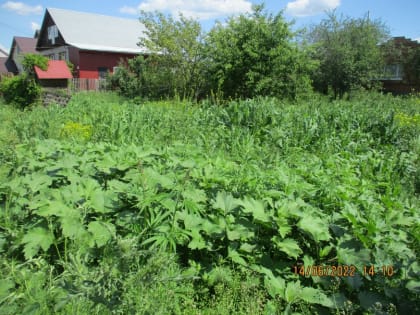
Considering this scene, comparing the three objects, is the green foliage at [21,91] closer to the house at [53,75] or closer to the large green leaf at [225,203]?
the house at [53,75]

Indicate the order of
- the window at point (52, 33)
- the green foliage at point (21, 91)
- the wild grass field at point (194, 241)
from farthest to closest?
the window at point (52, 33) → the green foliage at point (21, 91) → the wild grass field at point (194, 241)

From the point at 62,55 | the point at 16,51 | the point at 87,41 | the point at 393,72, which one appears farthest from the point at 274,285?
the point at 16,51

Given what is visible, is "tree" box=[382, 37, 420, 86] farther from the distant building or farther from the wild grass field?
the distant building

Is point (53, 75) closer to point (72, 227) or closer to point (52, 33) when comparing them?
point (52, 33)

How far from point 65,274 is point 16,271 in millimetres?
323

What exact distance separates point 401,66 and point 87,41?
2523cm

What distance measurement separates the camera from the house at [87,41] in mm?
28312

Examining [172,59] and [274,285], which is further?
[172,59]

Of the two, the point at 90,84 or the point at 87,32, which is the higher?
the point at 87,32

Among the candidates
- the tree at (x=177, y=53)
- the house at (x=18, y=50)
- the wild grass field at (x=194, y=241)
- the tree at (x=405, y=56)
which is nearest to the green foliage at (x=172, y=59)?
the tree at (x=177, y=53)

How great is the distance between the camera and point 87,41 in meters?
29.4

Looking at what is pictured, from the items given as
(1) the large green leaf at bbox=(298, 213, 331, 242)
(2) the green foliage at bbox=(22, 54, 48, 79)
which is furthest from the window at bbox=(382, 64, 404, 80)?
(1) the large green leaf at bbox=(298, 213, 331, 242)
